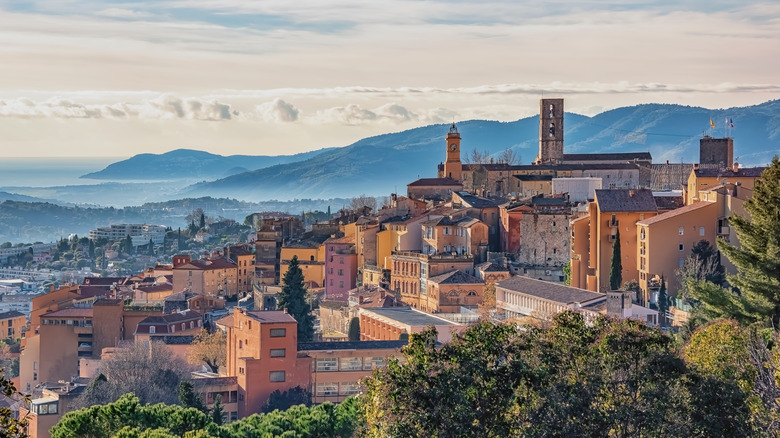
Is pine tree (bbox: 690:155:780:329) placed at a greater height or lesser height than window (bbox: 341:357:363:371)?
greater

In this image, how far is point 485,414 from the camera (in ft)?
67.5

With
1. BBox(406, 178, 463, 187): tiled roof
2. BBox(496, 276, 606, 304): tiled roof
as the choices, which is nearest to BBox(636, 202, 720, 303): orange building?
BBox(496, 276, 606, 304): tiled roof

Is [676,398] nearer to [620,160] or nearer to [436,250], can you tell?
[436,250]

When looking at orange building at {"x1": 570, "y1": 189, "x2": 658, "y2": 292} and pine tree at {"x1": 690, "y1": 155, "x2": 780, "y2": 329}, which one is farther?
orange building at {"x1": 570, "y1": 189, "x2": 658, "y2": 292}

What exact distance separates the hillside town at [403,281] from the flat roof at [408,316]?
0.14 meters

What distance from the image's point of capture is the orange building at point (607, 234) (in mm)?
50250

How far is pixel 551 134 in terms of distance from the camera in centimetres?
8800

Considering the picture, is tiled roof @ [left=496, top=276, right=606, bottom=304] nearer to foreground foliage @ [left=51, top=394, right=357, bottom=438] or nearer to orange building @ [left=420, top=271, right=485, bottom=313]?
orange building @ [left=420, top=271, right=485, bottom=313]

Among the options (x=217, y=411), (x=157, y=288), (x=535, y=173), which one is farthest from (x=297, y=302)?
(x=535, y=173)

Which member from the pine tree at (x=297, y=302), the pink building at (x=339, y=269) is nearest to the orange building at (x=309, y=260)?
the pink building at (x=339, y=269)

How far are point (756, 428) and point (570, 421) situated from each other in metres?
2.73

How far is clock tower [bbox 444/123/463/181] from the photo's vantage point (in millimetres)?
79812

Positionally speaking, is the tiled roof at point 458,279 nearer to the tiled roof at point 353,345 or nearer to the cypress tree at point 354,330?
the cypress tree at point 354,330

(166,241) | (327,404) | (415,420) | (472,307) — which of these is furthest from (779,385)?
(166,241)
